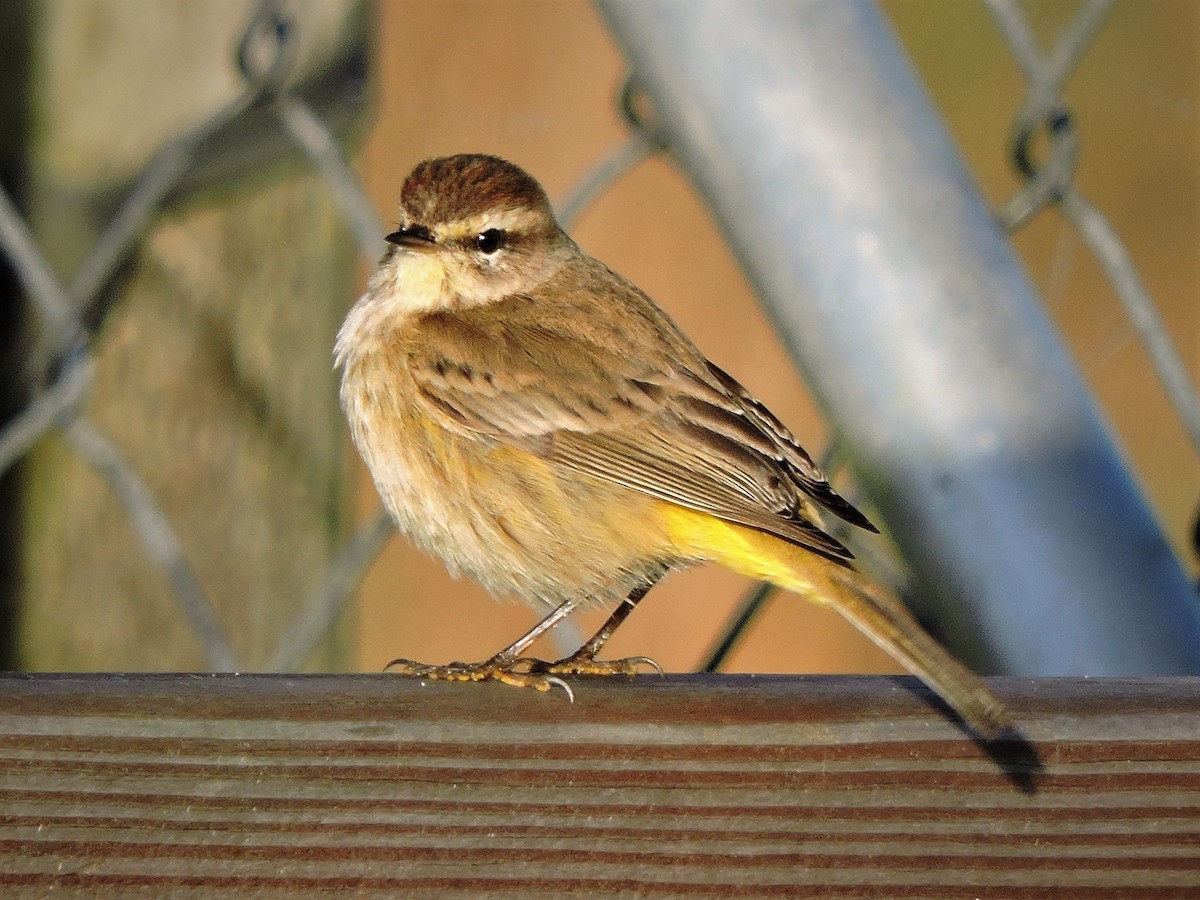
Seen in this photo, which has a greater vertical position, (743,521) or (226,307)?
(226,307)

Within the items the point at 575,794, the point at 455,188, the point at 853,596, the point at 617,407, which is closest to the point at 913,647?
the point at 853,596

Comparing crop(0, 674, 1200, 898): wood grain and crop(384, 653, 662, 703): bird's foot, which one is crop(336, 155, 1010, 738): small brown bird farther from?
crop(0, 674, 1200, 898): wood grain

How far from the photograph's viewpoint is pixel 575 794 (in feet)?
5.13

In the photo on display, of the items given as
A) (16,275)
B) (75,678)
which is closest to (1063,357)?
(75,678)

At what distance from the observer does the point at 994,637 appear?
7.09ft

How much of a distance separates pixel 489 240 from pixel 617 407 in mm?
655

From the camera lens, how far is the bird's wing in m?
2.86

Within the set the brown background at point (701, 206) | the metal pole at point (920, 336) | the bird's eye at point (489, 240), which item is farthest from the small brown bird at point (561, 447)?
the brown background at point (701, 206)

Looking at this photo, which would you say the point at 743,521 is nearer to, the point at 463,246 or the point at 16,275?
the point at 463,246

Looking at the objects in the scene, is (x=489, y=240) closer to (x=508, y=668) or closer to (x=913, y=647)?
(x=508, y=668)

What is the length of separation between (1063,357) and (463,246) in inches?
61.9

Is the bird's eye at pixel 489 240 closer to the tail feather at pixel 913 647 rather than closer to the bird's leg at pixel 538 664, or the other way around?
the bird's leg at pixel 538 664

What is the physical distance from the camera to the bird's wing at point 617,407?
2857mm

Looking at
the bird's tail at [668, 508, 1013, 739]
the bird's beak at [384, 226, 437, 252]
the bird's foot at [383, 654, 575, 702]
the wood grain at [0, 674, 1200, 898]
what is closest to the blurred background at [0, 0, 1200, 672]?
the bird's beak at [384, 226, 437, 252]
